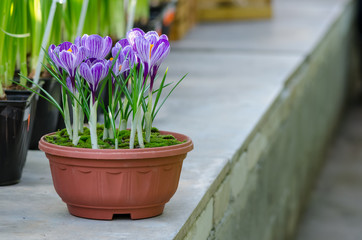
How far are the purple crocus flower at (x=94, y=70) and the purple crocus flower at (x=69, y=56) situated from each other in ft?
0.06

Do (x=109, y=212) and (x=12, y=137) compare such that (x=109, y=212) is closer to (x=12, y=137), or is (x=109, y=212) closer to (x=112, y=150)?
(x=112, y=150)

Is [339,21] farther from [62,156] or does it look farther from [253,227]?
[62,156]

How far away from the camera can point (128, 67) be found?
59.6 inches

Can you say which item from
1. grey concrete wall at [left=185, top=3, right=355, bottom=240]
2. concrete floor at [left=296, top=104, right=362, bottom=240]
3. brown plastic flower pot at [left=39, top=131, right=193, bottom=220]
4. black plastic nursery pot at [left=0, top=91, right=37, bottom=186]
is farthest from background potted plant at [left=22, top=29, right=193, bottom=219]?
concrete floor at [left=296, top=104, right=362, bottom=240]

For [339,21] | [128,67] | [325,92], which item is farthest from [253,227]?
[339,21]

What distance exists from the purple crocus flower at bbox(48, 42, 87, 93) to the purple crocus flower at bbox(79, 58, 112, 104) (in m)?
0.02

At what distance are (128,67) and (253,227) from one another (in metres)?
1.22

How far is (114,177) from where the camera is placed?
4.80 ft

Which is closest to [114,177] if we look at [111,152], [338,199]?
[111,152]

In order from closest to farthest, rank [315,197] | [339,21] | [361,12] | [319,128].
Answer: [315,197] < [319,128] < [339,21] < [361,12]

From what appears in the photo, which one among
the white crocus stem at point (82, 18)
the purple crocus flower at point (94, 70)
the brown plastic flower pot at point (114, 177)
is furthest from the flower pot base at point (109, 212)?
the white crocus stem at point (82, 18)

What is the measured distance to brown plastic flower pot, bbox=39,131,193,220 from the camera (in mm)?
1456

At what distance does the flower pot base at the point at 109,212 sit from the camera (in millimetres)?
1521

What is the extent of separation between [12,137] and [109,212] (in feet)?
1.45
